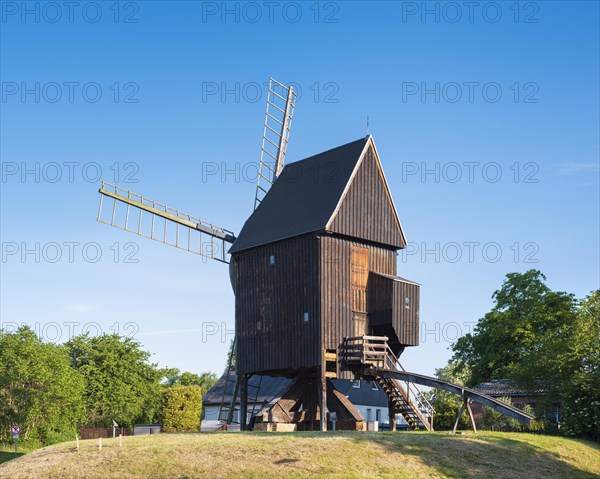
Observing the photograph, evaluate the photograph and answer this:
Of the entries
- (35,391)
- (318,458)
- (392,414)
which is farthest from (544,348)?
(35,391)

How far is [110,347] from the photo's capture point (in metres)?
75.4

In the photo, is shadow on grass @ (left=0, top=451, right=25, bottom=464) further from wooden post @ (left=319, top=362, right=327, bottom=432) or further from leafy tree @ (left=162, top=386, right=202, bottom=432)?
wooden post @ (left=319, top=362, right=327, bottom=432)

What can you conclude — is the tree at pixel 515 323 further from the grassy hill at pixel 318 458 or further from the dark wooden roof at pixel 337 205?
the grassy hill at pixel 318 458

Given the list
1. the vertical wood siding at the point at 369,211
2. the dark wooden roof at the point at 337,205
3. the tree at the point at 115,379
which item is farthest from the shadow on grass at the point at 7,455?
the vertical wood siding at the point at 369,211

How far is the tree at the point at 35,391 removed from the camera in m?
60.3

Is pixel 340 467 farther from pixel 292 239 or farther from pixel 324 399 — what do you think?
pixel 292 239

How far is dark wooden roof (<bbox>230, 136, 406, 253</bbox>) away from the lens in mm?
39250

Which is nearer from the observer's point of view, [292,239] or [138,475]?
[138,475]

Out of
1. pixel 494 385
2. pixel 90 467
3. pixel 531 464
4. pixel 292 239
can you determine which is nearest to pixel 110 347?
pixel 494 385

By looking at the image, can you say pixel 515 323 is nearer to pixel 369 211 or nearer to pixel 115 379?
pixel 369 211

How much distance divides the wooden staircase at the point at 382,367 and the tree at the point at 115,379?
39155 millimetres

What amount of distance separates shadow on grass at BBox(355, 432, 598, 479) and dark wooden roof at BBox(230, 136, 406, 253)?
419 inches

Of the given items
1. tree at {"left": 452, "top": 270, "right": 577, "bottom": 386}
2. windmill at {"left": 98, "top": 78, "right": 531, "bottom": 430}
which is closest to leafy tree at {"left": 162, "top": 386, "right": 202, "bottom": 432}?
windmill at {"left": 98, "top": 78, "right": 531, "bottom": 430}

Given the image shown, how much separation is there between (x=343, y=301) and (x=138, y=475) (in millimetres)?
13604
